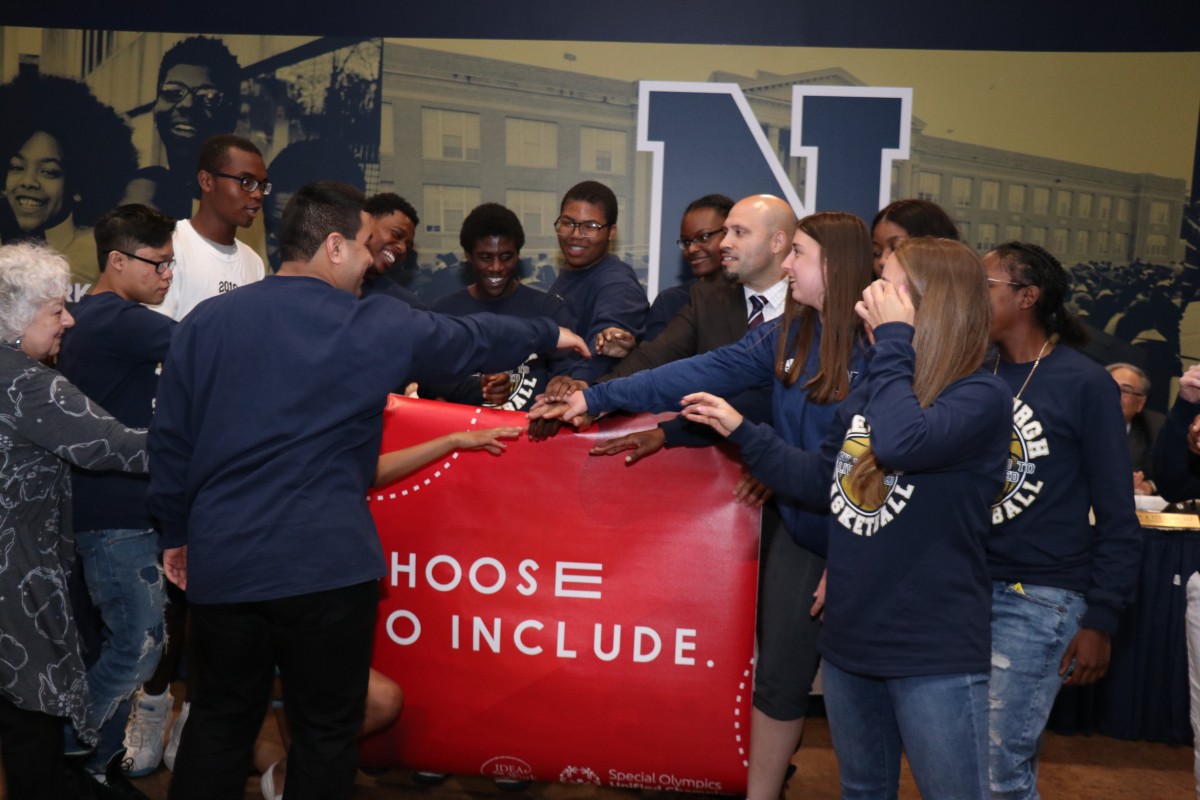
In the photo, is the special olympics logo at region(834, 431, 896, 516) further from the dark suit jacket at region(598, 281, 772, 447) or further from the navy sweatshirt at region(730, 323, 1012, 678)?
the dark suit jacket at region(598, 281, 772, 447)

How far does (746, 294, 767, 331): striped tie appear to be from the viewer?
352 centimetres

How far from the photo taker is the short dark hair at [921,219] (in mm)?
3701

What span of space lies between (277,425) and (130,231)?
131 cm

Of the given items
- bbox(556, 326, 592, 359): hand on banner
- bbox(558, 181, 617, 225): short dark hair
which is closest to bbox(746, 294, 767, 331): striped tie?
bbox(556, 326, 592, 359): hand on banner

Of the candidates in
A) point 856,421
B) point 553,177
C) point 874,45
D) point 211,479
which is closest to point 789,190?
point 874,45

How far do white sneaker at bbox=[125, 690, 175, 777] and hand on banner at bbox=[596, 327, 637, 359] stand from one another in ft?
6.50

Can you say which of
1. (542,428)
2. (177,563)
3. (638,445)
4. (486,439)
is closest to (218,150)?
(486,439)

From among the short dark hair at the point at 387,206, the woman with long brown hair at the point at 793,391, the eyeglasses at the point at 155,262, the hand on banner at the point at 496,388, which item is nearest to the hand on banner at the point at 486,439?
the woman with long brown hair at the point at 793,391

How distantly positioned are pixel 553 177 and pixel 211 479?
361 centimetres

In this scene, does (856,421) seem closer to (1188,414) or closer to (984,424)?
(984,424)

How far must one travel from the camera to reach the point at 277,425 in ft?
8.18

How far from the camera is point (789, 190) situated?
576cm

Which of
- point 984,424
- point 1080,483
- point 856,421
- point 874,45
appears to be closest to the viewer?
point 984,424

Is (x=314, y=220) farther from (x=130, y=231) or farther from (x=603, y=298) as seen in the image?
(x=603, y=298)
